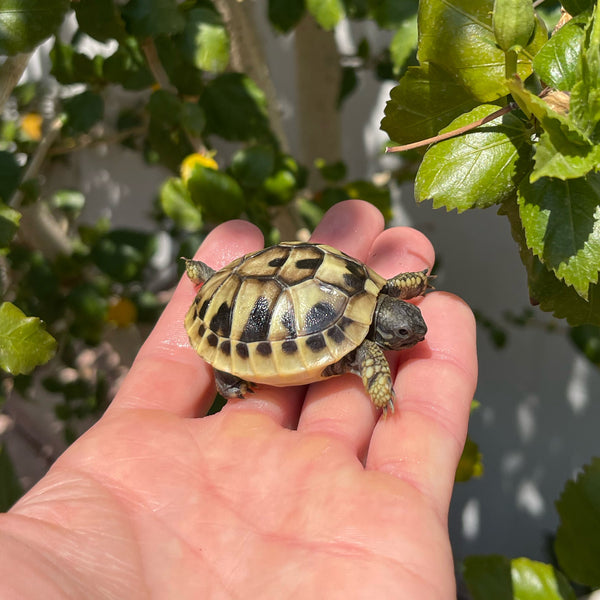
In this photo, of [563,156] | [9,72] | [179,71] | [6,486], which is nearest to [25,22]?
[9,72]

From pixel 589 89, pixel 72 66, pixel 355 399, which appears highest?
pixel 589 89

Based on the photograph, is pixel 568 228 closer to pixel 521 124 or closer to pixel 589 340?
pixel 521 124

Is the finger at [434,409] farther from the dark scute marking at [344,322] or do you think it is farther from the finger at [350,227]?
the finger at [350,227]

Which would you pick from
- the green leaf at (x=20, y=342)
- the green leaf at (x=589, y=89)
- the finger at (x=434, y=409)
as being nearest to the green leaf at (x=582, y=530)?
the finger at (x=434, y=409)

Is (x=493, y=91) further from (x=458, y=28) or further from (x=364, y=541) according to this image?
(x=364, y=541)

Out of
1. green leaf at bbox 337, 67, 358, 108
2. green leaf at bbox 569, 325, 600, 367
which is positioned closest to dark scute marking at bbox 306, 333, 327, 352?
green leaf at bbox 569, 325, 600, 367
